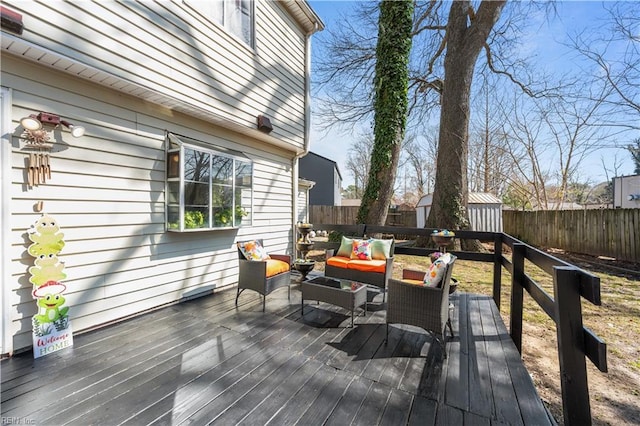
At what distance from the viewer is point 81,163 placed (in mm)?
2945

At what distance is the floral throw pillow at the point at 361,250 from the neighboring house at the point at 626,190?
16.8 meters

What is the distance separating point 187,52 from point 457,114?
7446 mm

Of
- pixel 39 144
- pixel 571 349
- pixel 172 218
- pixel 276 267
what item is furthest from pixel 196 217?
pixel 571 349

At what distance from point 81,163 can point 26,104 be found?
25.5 inches

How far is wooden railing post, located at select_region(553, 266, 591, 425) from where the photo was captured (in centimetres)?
164

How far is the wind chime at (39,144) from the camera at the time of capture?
8.36ft

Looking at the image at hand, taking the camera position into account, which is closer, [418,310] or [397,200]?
[418,310]

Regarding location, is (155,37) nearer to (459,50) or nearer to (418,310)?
(418,310)

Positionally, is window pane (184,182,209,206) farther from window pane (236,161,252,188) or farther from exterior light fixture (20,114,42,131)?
exterior light fixture (20,114,42,131)

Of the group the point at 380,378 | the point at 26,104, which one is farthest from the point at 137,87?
the point at 380,378

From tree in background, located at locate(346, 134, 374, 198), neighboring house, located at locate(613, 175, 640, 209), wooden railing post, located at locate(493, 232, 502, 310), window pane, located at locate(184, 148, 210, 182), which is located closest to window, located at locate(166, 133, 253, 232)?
window pane, located at locate(184, 148, 210, 182)

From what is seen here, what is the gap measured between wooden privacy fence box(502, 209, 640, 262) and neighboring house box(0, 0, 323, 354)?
9512 millimetres

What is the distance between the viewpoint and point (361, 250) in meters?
4.51

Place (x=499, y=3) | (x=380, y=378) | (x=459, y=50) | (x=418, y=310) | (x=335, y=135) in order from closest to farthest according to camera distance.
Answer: (x=380, y=378) → (x=418, y=310) → (x=499, y=3) → (x=459, y=50) → (x=335, y=135)
